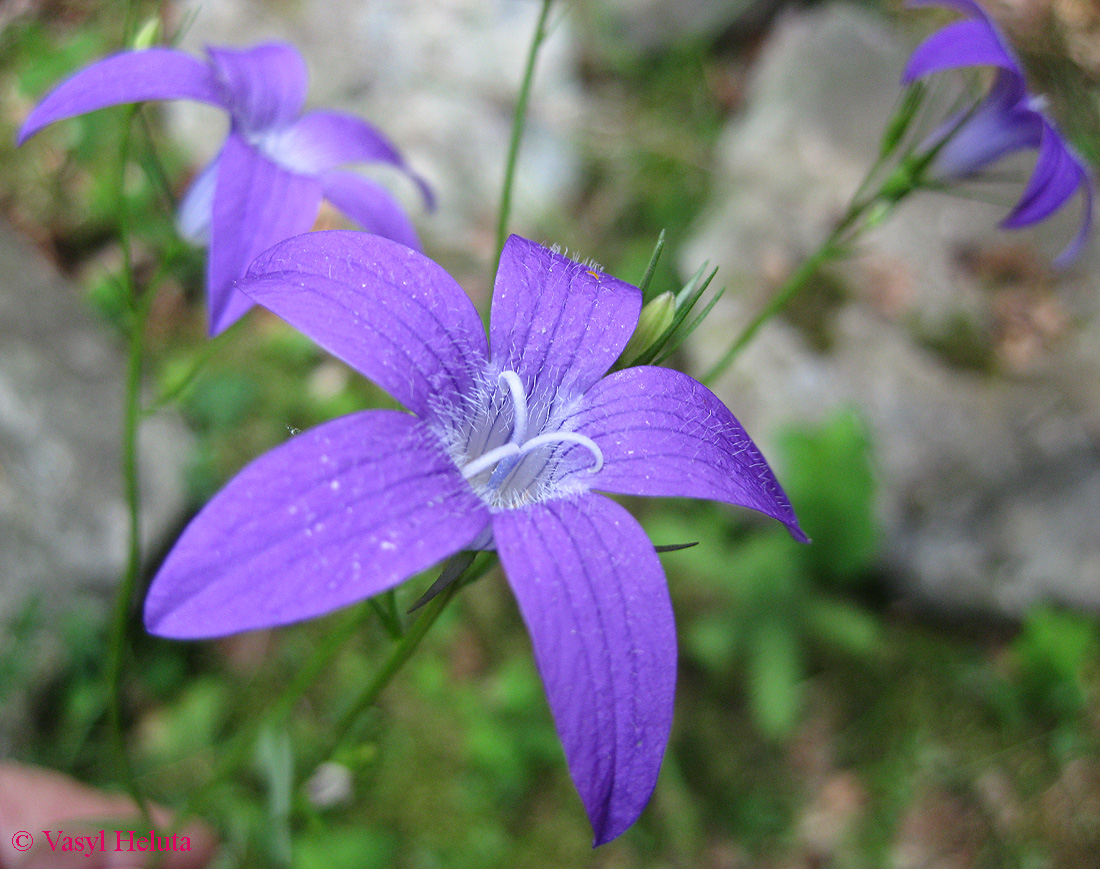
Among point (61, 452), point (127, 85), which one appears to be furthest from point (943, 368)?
point (61, 452)

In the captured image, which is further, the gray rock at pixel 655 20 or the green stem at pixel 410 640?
the gray rock at pixel 655 20

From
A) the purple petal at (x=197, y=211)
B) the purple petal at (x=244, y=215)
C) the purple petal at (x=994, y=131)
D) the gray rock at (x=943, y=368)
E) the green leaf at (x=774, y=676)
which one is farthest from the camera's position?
the gray rock at (x=943, y=368)

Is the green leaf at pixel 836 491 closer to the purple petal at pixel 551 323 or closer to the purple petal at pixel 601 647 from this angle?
the purple petal at pixel 551 323

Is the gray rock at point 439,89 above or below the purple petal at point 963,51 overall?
below

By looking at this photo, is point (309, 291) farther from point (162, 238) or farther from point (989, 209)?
point (989, 209)

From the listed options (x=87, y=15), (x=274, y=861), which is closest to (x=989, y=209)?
(x=274, y=861)

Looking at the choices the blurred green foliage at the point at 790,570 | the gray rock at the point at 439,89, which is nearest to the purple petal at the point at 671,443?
the blurred green foliage at the point at 790,570

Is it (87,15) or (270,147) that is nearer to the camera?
(270,147)
